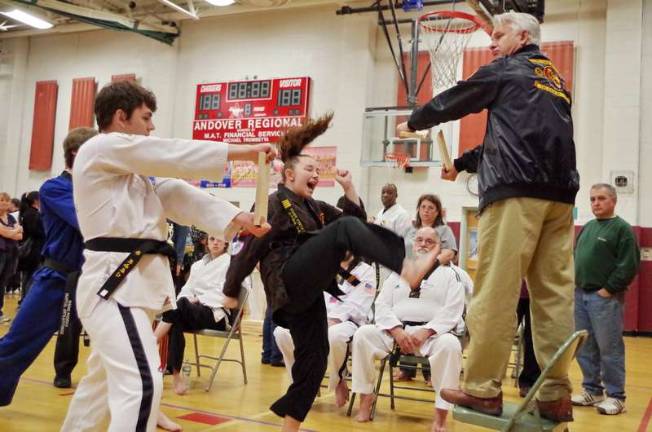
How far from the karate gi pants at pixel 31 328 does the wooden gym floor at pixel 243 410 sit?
367 mm

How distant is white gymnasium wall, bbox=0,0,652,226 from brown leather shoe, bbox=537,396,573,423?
926cm

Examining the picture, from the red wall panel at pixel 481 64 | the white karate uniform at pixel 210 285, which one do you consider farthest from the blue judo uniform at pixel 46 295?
the red wall panel at pixel 481 64

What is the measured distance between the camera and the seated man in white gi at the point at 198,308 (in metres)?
5.46

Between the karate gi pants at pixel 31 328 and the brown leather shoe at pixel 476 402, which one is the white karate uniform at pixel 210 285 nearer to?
the karate gi pants at pixel 31 328

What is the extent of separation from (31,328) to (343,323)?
237 centimetres

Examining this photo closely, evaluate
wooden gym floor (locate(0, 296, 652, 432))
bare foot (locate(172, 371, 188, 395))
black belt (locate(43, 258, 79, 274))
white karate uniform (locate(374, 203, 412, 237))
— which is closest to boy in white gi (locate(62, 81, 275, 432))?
black belt (locate(43, 258, 79, 274))

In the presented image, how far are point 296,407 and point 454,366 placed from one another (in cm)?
144

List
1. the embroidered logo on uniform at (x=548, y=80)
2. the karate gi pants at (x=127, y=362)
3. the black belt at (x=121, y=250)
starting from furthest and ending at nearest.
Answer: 1. the embroidered logo on uniform at (x=548, y=80)
2. the black belt at (x=121, y=250)
3. the karate gi pants at (x=127, y=362)

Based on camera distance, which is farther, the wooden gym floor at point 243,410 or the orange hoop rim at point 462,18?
the orange hoop rim at point 462,18

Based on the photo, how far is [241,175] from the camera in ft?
46.3

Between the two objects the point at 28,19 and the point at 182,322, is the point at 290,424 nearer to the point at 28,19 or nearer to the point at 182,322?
the point at 182,322

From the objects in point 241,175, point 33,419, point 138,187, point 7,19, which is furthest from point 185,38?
point 138,187

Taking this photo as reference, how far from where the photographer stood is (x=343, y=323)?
5277 millimetres

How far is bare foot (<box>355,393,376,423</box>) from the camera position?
471 centimetres
